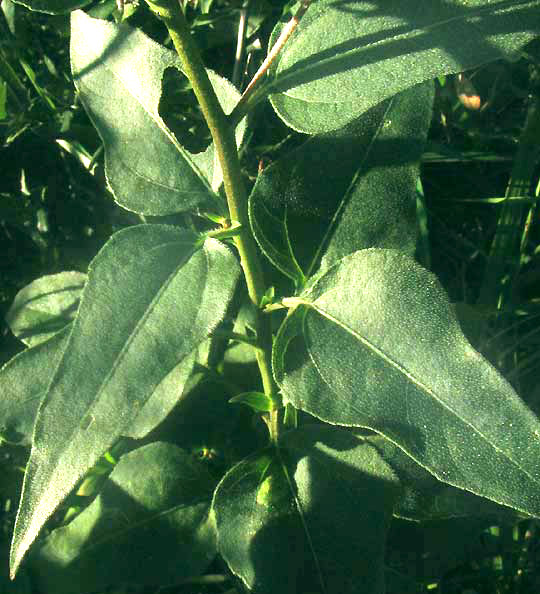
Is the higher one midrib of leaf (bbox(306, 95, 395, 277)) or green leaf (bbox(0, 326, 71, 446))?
midrib of leaf (bbox(306, 95, 395, 277))

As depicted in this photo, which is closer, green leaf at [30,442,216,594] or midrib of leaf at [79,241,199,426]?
midrib of leaf at [79,241,199,426]

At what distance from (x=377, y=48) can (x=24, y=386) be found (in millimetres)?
637

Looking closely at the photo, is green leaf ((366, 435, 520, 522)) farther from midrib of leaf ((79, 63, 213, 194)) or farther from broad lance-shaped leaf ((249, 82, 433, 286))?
midrib of leaf ((79, 63, 213, 194))

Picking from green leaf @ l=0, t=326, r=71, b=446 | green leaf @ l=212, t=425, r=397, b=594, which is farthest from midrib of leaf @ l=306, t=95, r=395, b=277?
green leaf @ l=0, t=326, r=71, b=446

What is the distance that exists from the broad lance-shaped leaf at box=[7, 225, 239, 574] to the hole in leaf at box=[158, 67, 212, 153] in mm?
208

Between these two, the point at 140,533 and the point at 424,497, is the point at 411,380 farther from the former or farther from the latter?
the point at 140,533

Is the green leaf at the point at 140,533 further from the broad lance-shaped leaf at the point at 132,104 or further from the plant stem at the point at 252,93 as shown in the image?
the plant stem at the point at 252,93

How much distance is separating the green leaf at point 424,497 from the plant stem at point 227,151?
6.8 inches

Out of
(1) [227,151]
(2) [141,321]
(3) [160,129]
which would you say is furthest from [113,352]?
(3) [160,129]

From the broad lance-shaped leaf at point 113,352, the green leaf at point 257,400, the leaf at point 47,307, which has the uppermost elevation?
the broad lance-shaped leaf at point 113,352

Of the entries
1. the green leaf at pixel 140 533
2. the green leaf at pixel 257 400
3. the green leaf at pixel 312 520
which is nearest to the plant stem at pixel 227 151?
the green leaf at pixel 257 400

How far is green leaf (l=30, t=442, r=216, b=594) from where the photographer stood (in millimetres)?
1102

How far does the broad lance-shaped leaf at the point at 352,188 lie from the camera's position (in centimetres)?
94

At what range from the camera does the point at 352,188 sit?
962 millimetres
